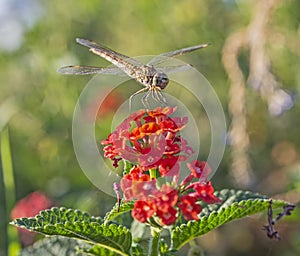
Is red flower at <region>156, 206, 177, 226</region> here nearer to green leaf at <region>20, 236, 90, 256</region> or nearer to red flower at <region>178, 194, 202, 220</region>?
red flower at <region>178, 194, 202, 220</region>

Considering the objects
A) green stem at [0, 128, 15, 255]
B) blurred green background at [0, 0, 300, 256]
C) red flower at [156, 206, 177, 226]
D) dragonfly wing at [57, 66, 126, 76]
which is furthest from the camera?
blurred green background at [0, 0, 300, 256]

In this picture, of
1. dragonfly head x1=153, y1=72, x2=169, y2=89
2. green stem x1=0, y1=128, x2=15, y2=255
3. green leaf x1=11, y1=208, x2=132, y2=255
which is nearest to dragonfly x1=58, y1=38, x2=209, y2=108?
dragonfly head x1=153, y1=72, x2=169, y2=89

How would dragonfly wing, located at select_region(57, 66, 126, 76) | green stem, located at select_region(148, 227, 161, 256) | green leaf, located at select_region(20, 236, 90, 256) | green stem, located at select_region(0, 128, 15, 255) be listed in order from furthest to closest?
green stem, located at select_region(0, 128, 15, 255) → green leaf, located at select_region(20, 236, 90, 256) → dragonfly wing, located at select_region(57, 66, 126, 76) → green stem, located at select_region(148, 227, 161, 256)

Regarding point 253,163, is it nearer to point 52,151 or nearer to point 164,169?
point 52,151

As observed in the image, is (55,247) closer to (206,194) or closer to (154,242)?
(154,242)

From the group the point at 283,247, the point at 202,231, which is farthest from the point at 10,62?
the point at 202,231

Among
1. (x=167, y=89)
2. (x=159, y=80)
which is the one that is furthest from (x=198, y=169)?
(x=167, y=89)
